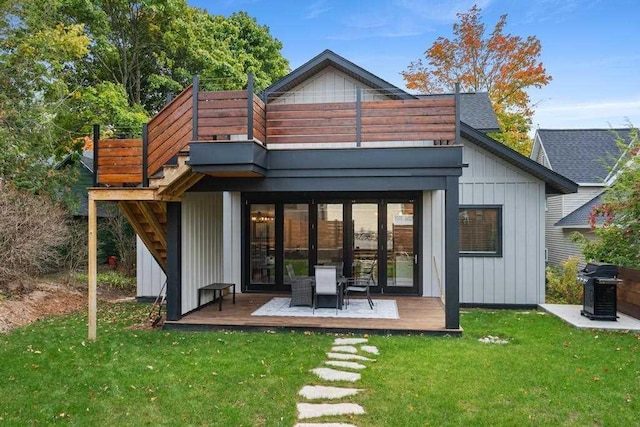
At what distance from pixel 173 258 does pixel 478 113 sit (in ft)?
27.8

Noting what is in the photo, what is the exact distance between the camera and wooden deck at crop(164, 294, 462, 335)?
6.76 metres

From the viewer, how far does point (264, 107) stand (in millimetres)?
6863

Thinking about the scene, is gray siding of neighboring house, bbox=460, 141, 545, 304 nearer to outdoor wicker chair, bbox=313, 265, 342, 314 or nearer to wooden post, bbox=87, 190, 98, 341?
outdoor wicker chair, bbox=313, 265, 342, 314

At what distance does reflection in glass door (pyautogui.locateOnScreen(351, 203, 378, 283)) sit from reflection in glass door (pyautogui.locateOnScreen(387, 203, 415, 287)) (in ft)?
1.04

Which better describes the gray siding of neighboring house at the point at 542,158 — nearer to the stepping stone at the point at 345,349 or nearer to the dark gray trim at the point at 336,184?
the dark gray trim at the point at 336,184

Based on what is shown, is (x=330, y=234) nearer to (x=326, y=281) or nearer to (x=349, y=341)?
(x=326, y=281)

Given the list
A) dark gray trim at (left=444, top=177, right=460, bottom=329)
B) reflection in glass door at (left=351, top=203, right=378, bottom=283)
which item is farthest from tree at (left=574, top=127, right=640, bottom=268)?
reflection in glass door at (left=351, top=203, right=378, bottom=283)

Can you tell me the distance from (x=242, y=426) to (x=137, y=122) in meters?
11.6

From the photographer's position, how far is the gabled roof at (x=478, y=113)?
10930 mm

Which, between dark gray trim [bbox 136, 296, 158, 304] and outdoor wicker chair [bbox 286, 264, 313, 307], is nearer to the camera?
outdoor wicker chair [bbox 286, 264, 313, 307]

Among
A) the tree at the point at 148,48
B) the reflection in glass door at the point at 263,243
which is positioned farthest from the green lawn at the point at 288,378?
the tree at the point at 148,48

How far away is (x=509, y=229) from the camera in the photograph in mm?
9375

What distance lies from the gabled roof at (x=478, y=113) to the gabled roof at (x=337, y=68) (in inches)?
52.1

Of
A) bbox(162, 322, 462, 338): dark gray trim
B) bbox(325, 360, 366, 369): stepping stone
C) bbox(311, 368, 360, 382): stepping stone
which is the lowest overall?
bbox(311, 368, 360, 382): stepping stone
